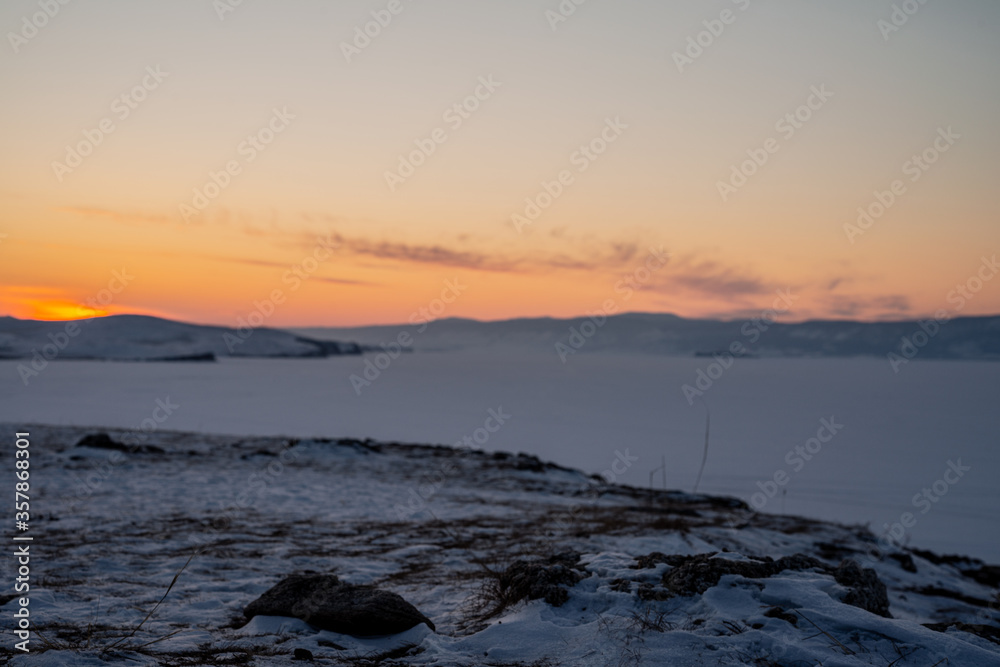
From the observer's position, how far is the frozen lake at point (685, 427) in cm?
2119

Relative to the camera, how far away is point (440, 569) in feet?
26.1

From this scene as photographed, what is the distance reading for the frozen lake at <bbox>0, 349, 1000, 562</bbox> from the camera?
21.2m

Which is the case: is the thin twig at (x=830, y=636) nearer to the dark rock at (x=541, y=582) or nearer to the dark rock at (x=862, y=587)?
the dark rock at (x=862, y=587)

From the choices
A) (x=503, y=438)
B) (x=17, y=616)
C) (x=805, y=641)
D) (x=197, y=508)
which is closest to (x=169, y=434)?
(x=197, y=508)

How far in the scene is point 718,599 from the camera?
5375mm

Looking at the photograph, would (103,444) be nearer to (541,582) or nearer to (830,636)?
(541,582)

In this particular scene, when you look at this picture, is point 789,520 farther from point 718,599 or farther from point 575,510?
point 718,599

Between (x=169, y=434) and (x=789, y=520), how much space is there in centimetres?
2084

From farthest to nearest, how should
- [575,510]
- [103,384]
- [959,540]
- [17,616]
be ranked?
1. [103,384]
2. [959,540]
3. [575,510]
4. [17,616]

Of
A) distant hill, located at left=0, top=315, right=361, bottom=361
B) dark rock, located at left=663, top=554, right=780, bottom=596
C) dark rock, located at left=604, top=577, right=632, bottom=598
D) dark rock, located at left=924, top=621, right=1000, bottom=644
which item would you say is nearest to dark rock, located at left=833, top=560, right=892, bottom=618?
dark rock, located at left=924, top=621, right=1000, bottom=644
